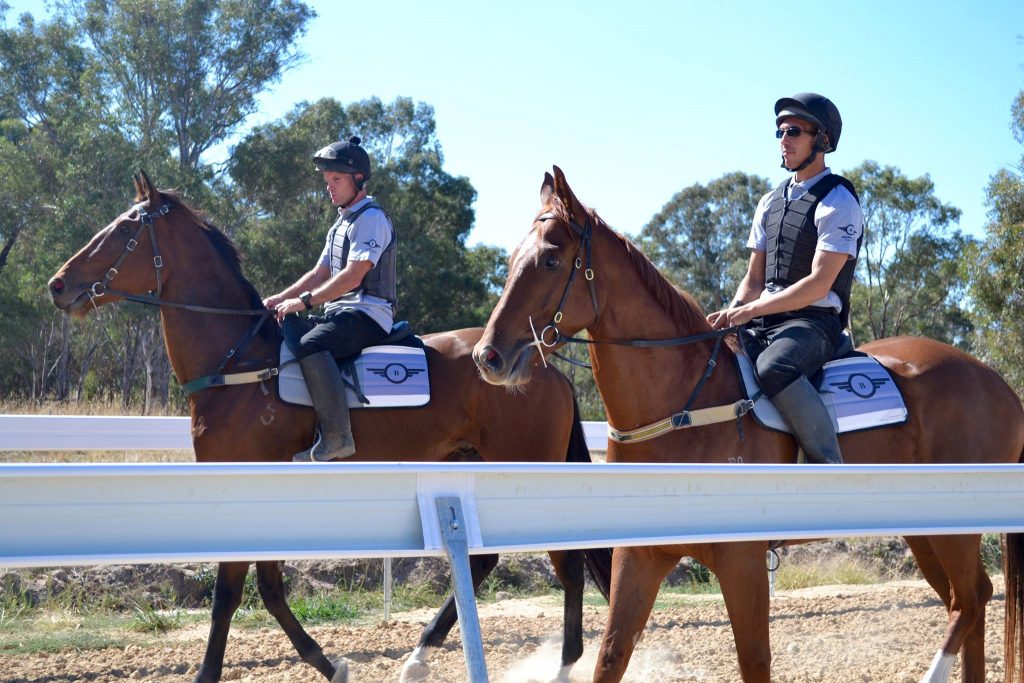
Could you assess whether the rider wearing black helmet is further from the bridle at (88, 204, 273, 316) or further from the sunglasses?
the sunglasses

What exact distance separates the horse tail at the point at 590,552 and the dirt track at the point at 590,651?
0.60 metres

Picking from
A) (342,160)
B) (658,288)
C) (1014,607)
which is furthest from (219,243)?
(1014,607)

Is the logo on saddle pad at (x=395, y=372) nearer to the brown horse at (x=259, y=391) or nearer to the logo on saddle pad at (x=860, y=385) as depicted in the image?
the brown horse at (x=259, y=391)

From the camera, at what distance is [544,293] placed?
425 cm

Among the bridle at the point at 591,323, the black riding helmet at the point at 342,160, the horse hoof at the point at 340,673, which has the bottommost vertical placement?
the horse hoof at the point at 340,673

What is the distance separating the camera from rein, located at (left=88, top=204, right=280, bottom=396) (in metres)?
6.29

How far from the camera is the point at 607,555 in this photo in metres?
6.41

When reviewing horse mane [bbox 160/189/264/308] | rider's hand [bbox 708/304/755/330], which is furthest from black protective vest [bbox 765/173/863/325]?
horse mane [bbox 160/189/264/308]

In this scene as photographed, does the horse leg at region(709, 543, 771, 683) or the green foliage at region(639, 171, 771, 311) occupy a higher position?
the green foliage at region(639, 171, 771, 311)

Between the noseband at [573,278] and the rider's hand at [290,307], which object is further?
the rider's hand at [290,307]

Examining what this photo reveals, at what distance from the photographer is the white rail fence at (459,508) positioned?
2496 mm

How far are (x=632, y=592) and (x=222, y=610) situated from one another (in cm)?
257

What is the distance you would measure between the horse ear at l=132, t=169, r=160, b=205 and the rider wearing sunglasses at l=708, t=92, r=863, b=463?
3957mm

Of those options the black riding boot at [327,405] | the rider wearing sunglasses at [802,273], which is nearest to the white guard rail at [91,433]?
the black riding boot at [327,405]
